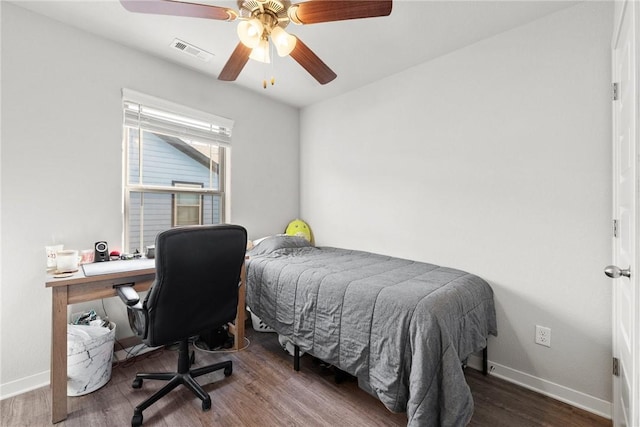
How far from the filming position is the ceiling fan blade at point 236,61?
5.84ft

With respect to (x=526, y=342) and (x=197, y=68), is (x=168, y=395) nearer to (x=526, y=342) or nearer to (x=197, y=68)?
(x=526, y=342)

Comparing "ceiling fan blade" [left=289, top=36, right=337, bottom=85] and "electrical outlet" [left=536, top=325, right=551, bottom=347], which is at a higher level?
"ceiling fan blade" [left=289, top=36, right=337, bottom=85]

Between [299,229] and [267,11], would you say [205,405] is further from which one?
[267,11]

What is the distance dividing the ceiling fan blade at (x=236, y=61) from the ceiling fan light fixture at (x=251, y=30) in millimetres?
193

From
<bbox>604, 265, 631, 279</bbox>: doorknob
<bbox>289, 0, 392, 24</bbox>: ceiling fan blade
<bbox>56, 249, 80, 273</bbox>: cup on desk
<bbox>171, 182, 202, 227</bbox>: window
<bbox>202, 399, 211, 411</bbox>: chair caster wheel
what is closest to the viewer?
<bbox>604, 265, 631, 279</bbox>: doorknob

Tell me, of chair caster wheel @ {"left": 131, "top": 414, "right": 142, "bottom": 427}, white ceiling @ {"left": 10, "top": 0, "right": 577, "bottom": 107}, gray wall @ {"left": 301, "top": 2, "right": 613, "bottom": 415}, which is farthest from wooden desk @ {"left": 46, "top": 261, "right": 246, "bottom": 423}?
gray wall @ {"left": 301, "top": 2, "right": 613, "bottom": 415}

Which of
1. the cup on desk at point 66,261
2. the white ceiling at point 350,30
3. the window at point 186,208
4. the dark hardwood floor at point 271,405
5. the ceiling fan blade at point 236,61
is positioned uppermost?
the white ceiling at point 350,30

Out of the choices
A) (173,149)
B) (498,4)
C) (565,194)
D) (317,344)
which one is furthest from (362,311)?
(173,149)

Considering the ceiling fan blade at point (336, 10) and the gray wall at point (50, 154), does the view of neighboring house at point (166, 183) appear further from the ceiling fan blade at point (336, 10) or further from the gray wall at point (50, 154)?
the ceiling fan blade at point (336, 10)

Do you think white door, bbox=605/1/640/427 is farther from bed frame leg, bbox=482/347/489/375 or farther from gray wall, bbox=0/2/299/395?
gray wall, bbox=0/2/299/395

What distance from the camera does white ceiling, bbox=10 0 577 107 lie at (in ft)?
6.22

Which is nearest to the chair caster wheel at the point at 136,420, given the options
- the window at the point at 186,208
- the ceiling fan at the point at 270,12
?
the window at the point at 186,208

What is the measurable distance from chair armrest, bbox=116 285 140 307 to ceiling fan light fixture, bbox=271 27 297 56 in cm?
169

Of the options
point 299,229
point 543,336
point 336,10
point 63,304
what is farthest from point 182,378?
point 543,336
